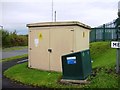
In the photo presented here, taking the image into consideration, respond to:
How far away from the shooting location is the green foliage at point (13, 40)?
42.9 meters

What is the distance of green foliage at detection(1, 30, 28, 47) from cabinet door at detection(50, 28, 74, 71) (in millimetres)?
29035

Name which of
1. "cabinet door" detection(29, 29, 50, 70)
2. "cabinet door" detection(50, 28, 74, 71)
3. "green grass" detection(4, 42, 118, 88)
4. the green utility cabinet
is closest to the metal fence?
"cabinet door" detection(29, 29, 50, 70)

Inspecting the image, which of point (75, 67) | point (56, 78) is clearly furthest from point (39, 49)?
point (75, 67)

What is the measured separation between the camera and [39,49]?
13961mm

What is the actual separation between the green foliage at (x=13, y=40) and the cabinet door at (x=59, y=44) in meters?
29.0

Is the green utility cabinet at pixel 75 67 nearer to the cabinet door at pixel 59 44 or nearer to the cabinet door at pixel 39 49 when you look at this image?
the cabinet door at pixel 59 44

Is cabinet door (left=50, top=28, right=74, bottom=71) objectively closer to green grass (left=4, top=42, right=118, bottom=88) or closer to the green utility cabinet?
green grass (left=4, top=42, right=118, bottom=88)

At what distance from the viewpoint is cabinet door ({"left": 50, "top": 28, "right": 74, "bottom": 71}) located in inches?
513

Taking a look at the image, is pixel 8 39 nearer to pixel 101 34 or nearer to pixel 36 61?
pixel 101 34

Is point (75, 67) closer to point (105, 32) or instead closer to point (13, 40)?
point (105, 32)

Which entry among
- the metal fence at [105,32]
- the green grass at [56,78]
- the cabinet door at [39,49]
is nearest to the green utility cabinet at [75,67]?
the green grass at [56,78]

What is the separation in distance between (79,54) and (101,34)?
16.0m

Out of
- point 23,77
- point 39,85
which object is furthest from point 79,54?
point 23,77

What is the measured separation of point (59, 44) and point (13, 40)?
116 feet
